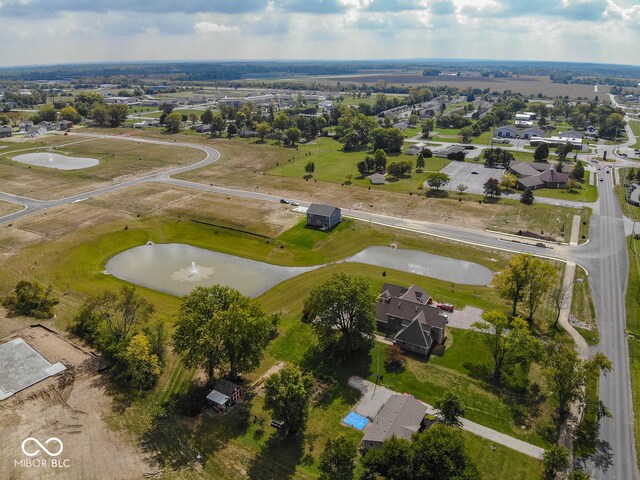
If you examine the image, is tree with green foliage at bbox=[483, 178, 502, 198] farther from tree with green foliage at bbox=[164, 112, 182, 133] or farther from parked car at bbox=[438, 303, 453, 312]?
tree with green foliage at bbox=[164, 112, 182, 133]

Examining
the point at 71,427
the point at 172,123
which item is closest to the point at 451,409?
the point at 71,427

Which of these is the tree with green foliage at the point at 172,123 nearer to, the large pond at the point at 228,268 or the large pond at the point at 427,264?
the large pond at the point at 228,268

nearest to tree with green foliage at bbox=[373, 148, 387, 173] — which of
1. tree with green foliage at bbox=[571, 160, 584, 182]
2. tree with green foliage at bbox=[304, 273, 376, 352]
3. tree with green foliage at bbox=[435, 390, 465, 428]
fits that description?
tree with green foliage at bbox=[571, 160, 584, 182]

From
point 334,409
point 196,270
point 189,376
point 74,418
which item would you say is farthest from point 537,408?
point 196,270

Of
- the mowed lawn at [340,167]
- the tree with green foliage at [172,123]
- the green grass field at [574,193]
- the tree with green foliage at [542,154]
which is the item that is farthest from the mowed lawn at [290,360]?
the tree with green foliage at [172,123]

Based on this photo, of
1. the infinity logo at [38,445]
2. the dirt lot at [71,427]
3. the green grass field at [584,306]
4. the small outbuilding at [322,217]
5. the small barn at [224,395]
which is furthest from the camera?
the small outbuilding at [322,217]

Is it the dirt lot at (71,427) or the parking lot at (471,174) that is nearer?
the dirt lot at (71,427)
